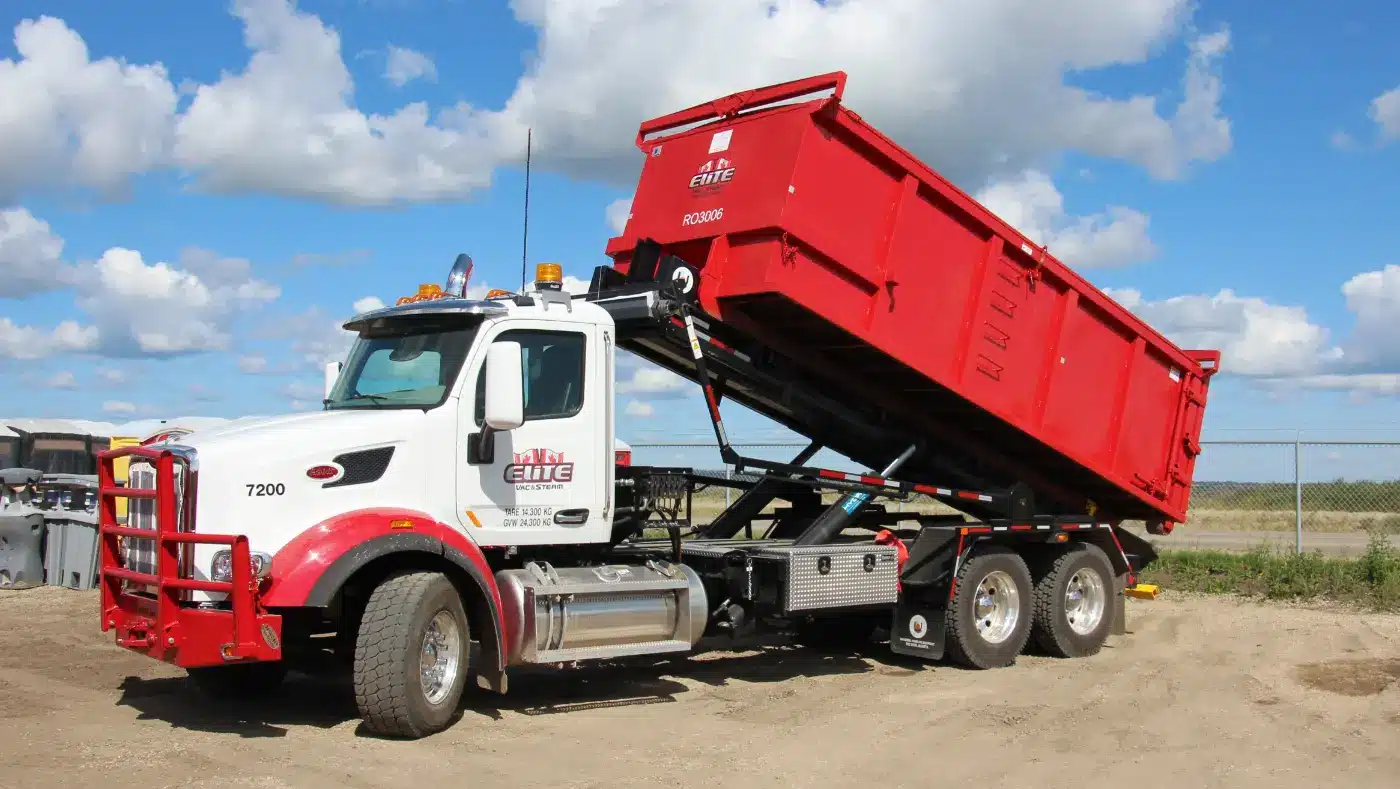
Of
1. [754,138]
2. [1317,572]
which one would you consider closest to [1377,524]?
[1317,572]

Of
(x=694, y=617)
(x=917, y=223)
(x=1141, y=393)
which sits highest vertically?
(x=917, y=223)

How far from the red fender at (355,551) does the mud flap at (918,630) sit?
3937mm

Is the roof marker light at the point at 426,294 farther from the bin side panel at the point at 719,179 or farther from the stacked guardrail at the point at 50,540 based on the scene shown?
the stacked guardrail at the point at 50,540

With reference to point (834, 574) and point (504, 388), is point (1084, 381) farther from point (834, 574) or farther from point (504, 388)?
point (504, 388)

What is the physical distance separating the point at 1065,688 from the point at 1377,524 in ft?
45.4

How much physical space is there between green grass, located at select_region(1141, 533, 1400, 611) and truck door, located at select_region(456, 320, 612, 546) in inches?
385

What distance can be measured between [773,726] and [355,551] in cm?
286

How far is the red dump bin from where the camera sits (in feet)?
29.6

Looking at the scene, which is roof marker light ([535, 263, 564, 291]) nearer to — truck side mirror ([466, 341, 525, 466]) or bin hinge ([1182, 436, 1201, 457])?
truck side mirror ([466, 341, 525, 466])

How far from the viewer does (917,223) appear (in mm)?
9594

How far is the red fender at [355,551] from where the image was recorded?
275 inches

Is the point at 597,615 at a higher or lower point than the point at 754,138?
lower

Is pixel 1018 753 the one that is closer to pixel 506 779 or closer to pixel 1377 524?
pixel 506 779

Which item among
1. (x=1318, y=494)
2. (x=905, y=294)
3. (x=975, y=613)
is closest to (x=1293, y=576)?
(x=1318, y=494)
